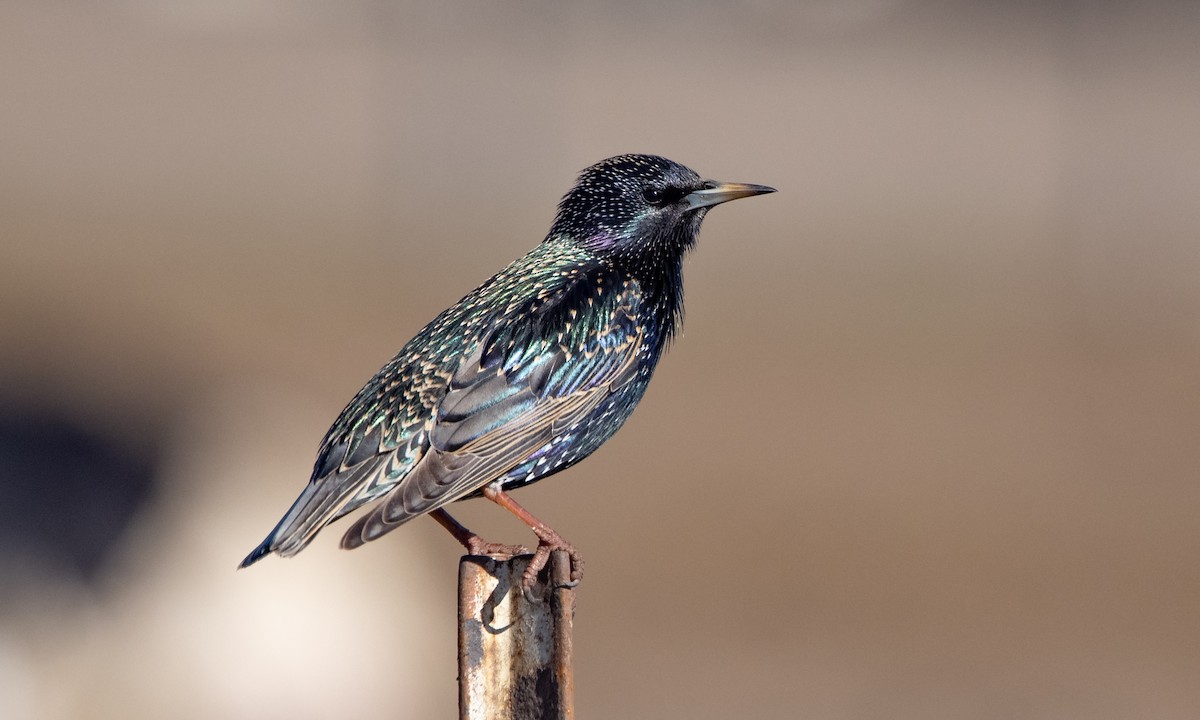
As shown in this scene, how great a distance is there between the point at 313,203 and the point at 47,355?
734 centimetres

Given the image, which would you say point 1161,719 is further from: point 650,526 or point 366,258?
point 366,258

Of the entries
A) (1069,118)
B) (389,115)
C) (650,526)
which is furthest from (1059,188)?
(650,526)

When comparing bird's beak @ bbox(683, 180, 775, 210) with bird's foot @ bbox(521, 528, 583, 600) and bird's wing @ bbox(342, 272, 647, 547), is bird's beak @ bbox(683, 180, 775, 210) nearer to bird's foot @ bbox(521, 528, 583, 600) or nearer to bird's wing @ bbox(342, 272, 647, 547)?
bird's wing @ bbox(342, 272, 647, 547)

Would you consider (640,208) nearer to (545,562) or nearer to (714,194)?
(714,194)

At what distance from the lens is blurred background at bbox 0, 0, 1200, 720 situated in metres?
8.83

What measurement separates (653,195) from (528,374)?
2.66 feet

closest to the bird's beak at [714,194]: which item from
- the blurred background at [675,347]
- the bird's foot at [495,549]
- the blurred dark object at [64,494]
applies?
the bird's foot at [495,549]

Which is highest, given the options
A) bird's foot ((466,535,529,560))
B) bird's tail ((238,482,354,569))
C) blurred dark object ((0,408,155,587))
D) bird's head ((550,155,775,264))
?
bird's head ((550,155,775,264))

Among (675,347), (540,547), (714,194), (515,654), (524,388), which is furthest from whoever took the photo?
(675,347)

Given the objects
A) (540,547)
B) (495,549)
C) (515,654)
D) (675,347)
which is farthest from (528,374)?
(675,347)

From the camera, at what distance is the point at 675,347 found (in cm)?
1481

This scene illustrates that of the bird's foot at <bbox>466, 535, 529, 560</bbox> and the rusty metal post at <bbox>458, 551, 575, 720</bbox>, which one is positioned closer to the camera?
the rusty metal post at <bbox>458, 551, 575, 720</bbox>

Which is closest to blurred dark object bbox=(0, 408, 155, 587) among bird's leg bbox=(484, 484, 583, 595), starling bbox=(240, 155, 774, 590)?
starling bbox=(240, 155, 774, 590)

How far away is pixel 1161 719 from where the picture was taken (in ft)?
30.4
